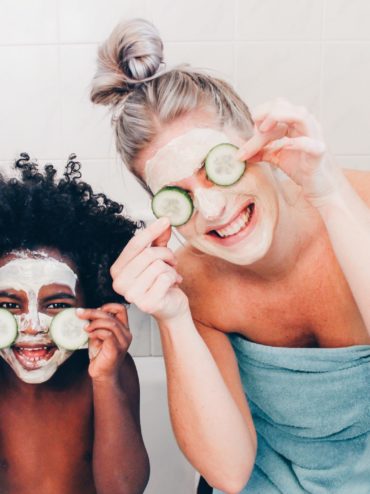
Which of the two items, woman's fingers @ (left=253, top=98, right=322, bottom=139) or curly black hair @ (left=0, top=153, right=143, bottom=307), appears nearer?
woman's fingers @ (left=253, top=98, right=322, bottom=139)

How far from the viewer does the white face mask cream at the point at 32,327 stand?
2.78 ft

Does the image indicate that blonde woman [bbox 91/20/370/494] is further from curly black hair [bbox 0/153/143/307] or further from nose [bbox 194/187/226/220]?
curly black hair [bbox 0/153/143/307]

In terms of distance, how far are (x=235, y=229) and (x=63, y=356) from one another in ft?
1.16

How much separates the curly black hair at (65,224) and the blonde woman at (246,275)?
0.43 ft

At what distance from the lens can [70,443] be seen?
0.95 meters

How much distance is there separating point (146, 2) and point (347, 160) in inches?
25.8

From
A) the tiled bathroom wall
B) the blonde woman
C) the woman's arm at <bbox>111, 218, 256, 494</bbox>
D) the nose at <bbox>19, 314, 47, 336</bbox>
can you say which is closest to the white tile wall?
the tiled bathroom wall

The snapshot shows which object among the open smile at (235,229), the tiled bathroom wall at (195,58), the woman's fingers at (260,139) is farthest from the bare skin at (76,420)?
the tiled bathroom wall at (195,58)

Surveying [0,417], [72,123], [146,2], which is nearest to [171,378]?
[0,417]

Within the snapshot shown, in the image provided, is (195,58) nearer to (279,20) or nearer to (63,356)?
(279,20)

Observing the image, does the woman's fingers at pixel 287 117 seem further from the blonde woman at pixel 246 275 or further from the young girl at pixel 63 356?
the young girl at pixel 63 356

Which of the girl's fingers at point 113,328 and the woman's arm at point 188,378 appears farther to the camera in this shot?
the girl's fingers at point 113,328

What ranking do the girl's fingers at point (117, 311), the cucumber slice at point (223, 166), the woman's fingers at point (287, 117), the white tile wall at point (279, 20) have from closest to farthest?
the woman's fingers at point (287, 117) < the cucumber slice at point (223, 166) < the girl's fingers at point (117, 311) < the white tile wall at point (279, 20)

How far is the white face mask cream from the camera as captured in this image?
0.85 meters
